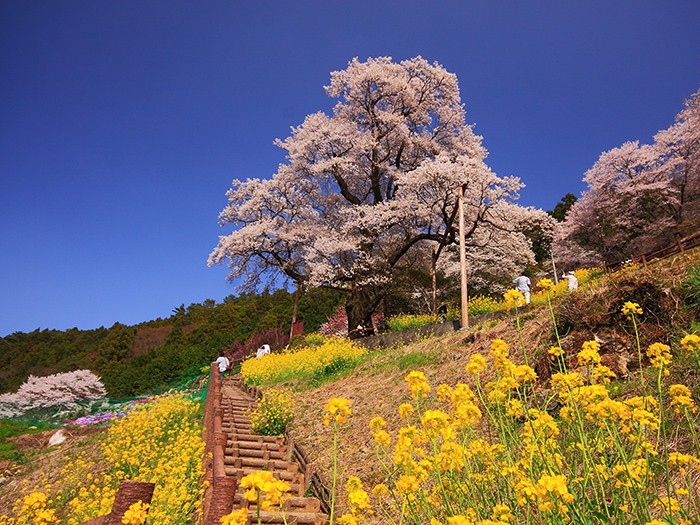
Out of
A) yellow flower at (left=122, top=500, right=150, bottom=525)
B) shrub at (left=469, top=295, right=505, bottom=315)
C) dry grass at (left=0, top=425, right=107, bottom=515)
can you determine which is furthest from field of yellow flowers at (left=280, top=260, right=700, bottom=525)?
dry grass at (left=0, top=425, right=107, bottom=515)

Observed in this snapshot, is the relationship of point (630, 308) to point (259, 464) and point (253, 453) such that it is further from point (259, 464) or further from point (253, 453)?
point (253, 453)

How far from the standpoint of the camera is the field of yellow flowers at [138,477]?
472 cm

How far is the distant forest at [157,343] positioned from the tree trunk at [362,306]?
277 cm

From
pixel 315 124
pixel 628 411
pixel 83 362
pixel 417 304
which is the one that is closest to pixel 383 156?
pixel 315 124

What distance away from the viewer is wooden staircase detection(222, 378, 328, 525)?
174 inches

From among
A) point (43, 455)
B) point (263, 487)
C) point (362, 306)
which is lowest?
point (43, 455)

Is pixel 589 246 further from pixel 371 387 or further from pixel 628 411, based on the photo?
pixel 628 411

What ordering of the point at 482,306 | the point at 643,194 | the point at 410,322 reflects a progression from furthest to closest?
the point at 643,194 → the point at 482,306 → the point at 410,322

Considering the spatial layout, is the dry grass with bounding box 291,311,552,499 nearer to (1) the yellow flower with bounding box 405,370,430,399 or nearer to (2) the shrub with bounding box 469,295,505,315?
(1) the yellow flower with bounding box 405,370,430,399

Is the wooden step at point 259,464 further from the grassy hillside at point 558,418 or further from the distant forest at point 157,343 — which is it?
the distant forest at point 157,343

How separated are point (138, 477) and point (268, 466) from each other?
3048 millimetres

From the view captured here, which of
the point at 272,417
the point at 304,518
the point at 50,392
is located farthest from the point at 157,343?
the point at 304,518

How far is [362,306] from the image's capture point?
61.4 ft

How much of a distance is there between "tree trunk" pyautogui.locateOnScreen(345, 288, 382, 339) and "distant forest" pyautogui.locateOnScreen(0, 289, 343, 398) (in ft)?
9.10
